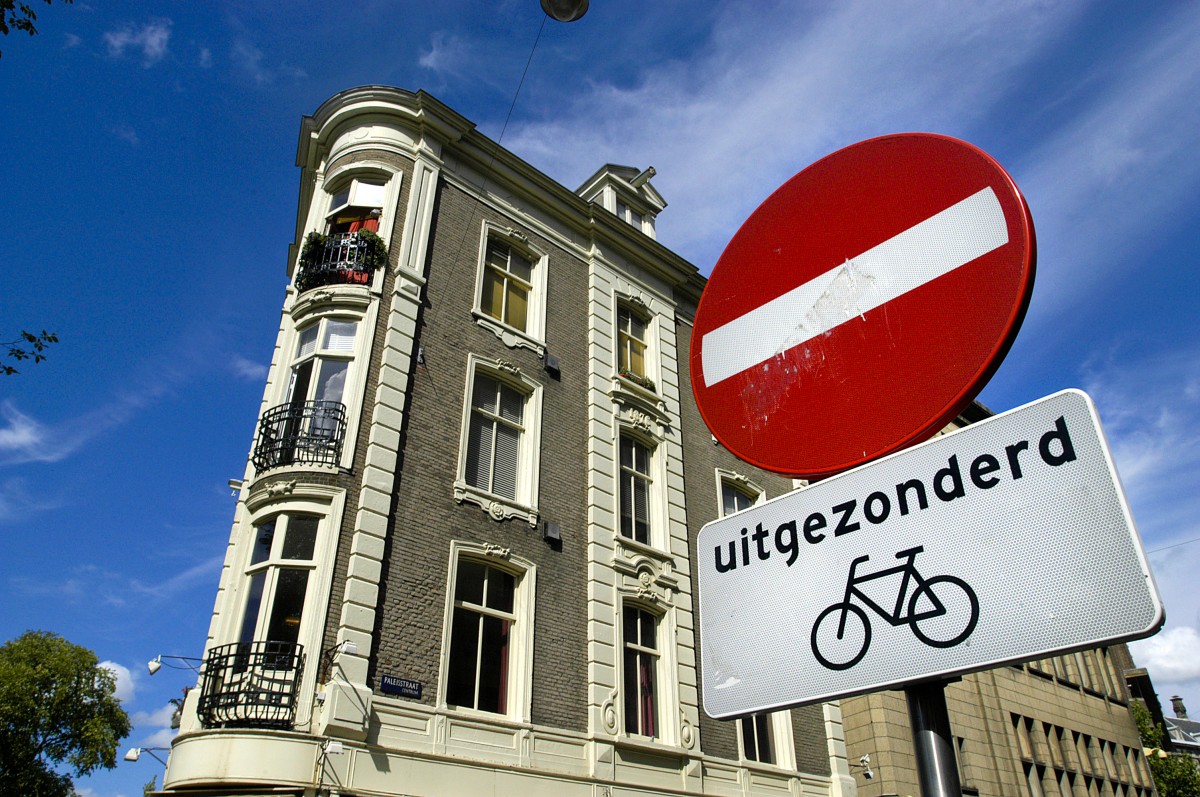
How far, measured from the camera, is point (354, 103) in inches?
648

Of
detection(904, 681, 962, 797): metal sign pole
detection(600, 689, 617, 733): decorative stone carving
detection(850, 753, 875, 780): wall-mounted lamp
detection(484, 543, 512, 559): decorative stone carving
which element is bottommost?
detection(904, 681, 962, 797): metal sign pole

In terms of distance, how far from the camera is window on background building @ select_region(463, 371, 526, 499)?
46.5 feet

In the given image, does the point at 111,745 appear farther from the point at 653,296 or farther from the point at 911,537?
the point at 911,537

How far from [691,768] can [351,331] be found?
376 inches

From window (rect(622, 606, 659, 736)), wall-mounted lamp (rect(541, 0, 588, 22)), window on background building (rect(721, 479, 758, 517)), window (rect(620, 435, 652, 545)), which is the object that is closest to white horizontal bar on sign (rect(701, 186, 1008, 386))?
wall-mounted lamp (rect(541, 0, 588, 22))

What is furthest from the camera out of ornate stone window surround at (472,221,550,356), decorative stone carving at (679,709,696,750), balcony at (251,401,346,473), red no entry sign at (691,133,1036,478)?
ornate stone window surround at (472,221,550,356)

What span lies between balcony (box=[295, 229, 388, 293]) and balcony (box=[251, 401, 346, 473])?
2.62m

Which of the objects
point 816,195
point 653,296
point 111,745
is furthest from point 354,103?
point 111,745

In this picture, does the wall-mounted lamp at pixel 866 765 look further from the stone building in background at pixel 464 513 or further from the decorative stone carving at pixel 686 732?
the decorative stone carving at pixel 686 732

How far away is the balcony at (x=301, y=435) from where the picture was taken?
488 inches

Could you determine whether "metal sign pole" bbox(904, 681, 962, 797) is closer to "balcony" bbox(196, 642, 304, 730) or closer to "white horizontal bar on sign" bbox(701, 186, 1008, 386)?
"white horizontal bar on sign" bbox(701, 186, 1008, 386)

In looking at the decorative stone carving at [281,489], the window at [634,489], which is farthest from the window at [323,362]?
the window at [634,489]

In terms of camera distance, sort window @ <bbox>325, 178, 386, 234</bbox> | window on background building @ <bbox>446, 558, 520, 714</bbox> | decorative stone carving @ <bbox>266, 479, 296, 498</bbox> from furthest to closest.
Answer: window @ <bbox>325, 178, 386, 234</bbox>, window on background building @ <bbox>446, 558, 520, 714</bbox>, decorative stone carving @ <bbox>266, 479, 296, 498</bbox>

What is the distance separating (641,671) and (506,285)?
26.4 ft
